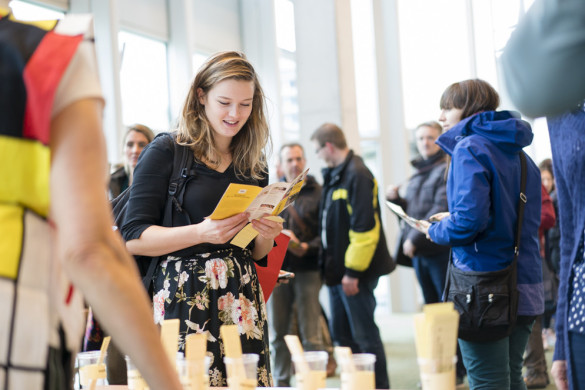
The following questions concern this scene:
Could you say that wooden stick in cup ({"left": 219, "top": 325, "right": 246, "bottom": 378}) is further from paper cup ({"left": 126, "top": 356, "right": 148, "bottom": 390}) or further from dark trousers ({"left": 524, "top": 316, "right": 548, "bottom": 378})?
dark trousers ({"left": 524, "top": 316, "right": 548, "bottom": 378})

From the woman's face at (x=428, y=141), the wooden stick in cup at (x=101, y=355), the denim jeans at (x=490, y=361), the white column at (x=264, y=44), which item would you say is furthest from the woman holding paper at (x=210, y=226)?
the white column at (x=264, y=44)

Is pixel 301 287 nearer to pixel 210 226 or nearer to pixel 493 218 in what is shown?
pixel 493 218

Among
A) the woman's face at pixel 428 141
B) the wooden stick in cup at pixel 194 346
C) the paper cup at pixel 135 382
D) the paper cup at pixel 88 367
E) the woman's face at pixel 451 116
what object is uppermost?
the woman's face at pixel 428 141

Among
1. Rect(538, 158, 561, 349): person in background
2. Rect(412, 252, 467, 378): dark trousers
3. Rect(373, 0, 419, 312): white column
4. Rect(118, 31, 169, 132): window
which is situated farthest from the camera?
Rect(373, 0, 419, 312): white column

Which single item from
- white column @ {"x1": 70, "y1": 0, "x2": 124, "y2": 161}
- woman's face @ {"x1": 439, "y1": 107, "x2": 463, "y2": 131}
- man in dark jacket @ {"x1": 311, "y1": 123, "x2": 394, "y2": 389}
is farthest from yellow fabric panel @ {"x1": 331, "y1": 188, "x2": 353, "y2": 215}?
white column @ {"x1": 70, "y1": 0, "x2": 124, "y2": 161}

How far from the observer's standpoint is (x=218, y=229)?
1911 millimetres

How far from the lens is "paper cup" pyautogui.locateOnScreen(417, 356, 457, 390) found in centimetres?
114

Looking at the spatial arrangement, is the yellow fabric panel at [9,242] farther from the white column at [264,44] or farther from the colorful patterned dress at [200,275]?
the white column at [264,44]

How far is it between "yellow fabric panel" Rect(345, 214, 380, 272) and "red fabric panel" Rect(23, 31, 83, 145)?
11.6 ft

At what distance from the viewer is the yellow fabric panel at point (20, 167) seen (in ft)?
2.67

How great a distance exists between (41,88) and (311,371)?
0.81m

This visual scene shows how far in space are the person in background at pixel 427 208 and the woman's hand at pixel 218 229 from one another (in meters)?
2.52

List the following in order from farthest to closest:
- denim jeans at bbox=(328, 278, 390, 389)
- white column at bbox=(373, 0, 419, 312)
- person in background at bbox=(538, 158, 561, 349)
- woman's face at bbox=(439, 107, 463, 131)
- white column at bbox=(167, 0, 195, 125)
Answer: white column at bbox=(373, 0, 419, 312), white column at bbox=(167, 0, 195, 125), person in background at bbox=(538, 158, 561, 349), denim jeans at bbox=(328, 278, 390, 389), woman's face at bbox=(439, 107, 463, 131)

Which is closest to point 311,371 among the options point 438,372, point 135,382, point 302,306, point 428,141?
point 438,372
